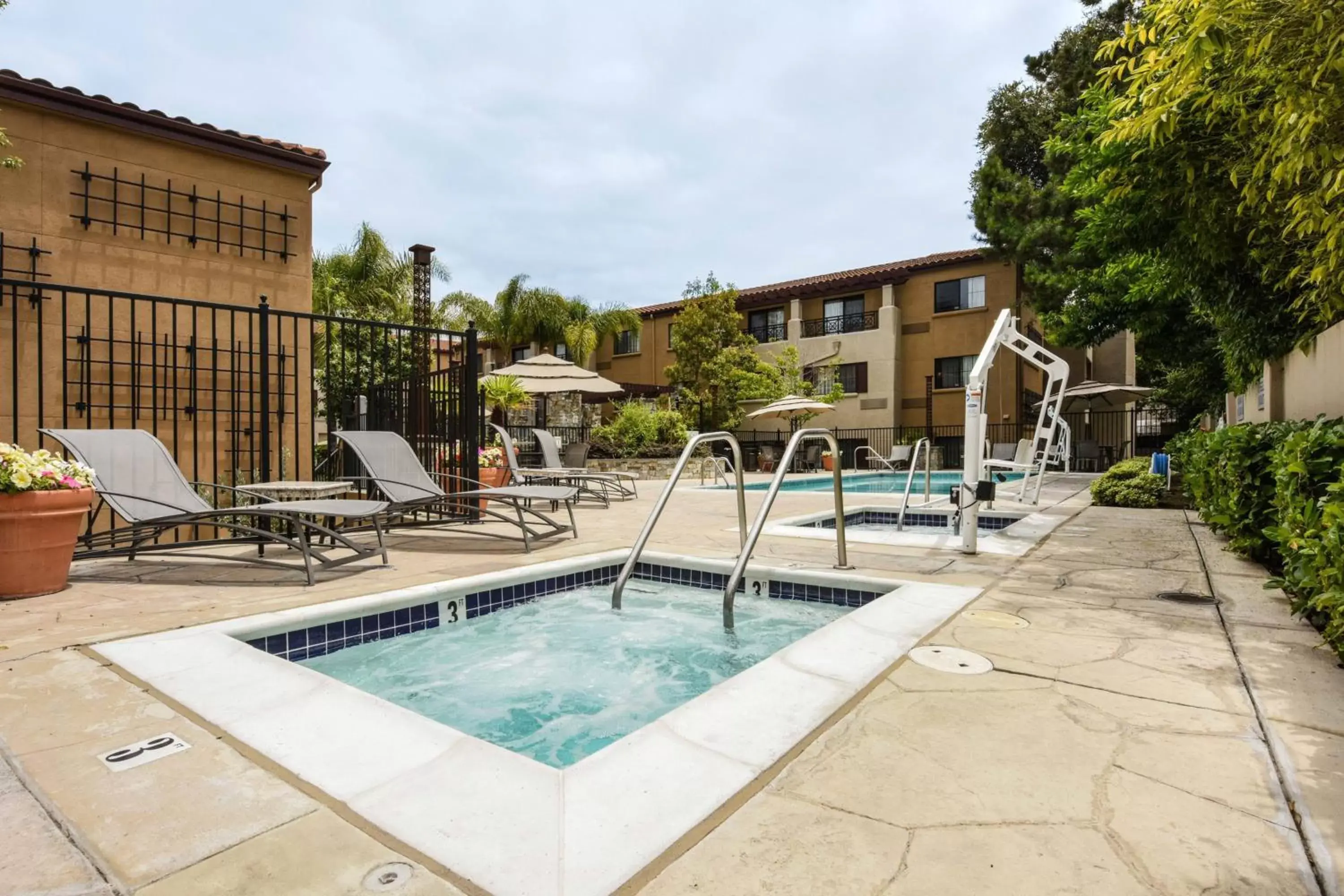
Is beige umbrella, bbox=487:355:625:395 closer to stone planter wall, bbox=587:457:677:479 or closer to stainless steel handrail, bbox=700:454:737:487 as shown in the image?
stone planter wall, bbox=587:457:677:479

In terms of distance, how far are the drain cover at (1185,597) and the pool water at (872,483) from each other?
8.36 m

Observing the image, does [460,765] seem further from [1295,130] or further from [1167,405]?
[1167,405]

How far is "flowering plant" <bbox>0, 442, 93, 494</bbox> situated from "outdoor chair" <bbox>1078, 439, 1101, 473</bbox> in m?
21.0

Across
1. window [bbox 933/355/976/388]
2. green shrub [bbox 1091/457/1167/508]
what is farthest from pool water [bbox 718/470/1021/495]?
window [bbox 933/355/976/388]

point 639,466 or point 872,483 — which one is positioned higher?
point 639,466

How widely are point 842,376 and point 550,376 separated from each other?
13.4 m

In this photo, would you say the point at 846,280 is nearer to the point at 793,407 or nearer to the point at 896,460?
the point at 896,460

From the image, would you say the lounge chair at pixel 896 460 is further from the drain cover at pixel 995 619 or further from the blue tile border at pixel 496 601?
the drain cover at pixel 995 619

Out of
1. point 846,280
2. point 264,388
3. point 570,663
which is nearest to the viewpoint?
point 570,663

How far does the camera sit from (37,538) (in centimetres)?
332

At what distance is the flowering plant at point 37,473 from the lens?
3215 mm

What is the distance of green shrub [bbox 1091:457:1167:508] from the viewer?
856 centimetres

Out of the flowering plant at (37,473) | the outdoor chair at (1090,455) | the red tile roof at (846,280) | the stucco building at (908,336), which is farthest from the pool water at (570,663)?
the red tile roof at (846,280)

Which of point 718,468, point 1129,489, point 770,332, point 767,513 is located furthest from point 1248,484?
point 770,332
